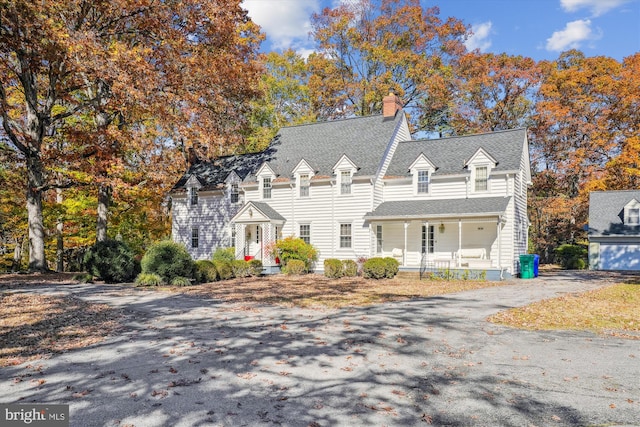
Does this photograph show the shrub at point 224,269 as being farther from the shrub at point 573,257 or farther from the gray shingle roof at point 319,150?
the shrub at point 573,257

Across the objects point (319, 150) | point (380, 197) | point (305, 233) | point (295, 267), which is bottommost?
point (295, 267)

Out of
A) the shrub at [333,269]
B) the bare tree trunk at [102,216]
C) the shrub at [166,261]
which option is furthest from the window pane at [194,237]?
the shrub at [166,261]

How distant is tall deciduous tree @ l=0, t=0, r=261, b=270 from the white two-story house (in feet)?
19.8

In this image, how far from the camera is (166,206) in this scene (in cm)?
3838

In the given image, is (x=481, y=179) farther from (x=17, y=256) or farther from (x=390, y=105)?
(x=17, y=256)

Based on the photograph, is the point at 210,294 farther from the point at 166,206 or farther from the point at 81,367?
the point at 166,206

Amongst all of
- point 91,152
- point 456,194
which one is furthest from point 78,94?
point 456,194

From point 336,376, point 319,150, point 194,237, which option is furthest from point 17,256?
point 336,376

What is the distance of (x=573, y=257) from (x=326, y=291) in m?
27.5

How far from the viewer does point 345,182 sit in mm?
26641

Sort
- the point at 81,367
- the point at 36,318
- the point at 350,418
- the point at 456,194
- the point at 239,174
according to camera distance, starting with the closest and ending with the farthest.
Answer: the point at 350,418
the point at 81,367
the point at 36,318
the point at 456,194
the point at 239,174

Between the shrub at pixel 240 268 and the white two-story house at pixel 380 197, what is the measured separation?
3.34m

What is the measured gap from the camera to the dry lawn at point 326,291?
14203 mm

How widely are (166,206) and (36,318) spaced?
95.7 feet
